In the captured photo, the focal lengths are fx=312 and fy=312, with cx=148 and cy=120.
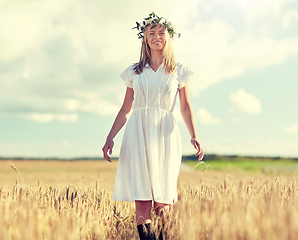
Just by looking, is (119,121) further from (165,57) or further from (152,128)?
(165,57)

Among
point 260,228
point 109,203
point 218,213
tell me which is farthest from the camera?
point 109,203

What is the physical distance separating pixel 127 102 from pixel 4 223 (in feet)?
5.11

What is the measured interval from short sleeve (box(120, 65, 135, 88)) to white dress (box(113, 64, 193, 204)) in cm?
4

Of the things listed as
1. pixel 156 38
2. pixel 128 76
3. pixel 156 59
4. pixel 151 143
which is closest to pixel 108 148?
pixel 151 143

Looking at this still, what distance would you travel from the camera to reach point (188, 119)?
313 cm

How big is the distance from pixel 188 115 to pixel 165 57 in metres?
0.62

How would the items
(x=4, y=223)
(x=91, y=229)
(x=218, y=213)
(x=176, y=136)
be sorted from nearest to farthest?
(x=218, y=213)
(x=4, y=223)
(x=91, y=229)
(x=176, y=136)

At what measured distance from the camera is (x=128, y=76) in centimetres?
318

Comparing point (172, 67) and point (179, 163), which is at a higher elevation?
point (172, 67)

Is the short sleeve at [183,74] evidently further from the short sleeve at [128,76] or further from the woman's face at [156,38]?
the short sleeve at [128,76]

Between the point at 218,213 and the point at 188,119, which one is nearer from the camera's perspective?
the point at 218,213

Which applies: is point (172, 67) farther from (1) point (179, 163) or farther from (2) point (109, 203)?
(2) point (109, 203)

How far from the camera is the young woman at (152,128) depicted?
9.47ft

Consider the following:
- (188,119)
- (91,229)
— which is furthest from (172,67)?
(91,229)
